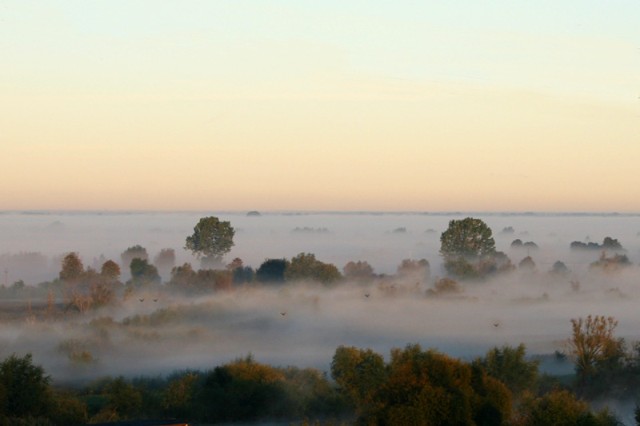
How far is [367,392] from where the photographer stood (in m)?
49.9

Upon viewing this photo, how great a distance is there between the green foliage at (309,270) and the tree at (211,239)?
11.8 m

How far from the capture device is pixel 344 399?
174ft

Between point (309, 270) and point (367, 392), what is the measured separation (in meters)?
77.3

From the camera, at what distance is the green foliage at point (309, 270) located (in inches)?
4963

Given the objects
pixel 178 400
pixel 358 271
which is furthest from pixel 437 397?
pixel 358 271

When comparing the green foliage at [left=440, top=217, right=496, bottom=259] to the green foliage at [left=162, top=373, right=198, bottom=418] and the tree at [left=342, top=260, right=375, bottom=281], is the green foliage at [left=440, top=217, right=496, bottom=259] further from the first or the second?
the green foliage at [left=162, top=373, right=198, bottom=418]

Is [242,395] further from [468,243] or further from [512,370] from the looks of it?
[468,243]

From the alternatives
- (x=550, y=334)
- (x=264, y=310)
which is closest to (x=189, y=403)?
(x=550, y=334)

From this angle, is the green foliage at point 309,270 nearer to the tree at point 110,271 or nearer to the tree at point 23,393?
the tree at point 110,271

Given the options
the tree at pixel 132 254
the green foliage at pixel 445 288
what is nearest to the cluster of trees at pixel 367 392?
the green foliage at pixel 445 288

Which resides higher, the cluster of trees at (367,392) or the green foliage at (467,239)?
the green foliage at (467,239)

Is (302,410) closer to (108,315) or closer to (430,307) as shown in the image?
(108,315)

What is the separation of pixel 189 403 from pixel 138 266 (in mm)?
89409

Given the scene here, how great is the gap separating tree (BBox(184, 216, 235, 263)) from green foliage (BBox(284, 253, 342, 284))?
11753 mm
